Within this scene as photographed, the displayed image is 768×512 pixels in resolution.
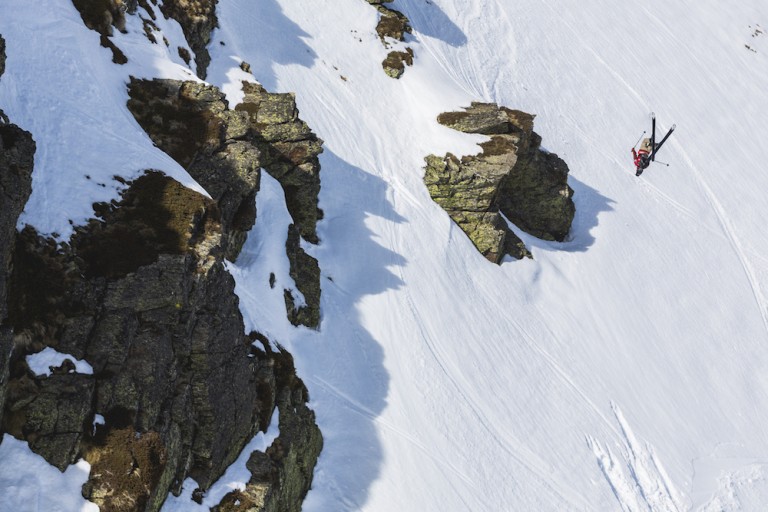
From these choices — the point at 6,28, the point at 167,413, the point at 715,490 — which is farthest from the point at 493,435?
the point at 6,28

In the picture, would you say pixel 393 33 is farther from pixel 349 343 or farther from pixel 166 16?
pixel 349 343

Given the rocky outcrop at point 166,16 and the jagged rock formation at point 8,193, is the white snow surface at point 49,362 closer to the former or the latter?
the jagged rock formation at point 8,193

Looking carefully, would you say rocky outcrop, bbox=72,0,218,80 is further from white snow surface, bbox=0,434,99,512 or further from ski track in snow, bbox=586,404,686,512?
ski track in snow, bbox=586,404,686,512


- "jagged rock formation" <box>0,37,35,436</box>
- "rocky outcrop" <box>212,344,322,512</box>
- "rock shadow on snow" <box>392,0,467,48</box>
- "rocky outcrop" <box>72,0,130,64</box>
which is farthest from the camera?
"rock shadow on snow" <box>392,0,467,48</box>

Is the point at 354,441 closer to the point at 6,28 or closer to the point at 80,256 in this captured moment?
the point at 80,256

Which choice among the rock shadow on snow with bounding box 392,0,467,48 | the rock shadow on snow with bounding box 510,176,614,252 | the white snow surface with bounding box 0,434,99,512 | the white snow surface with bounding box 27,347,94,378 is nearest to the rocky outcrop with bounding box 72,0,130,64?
the white snow surface with bounding box 27,347,94,378

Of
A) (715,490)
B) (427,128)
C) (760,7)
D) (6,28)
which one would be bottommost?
(715,490)
